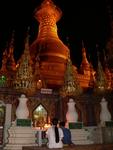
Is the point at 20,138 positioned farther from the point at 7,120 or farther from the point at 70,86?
the point at 70,86

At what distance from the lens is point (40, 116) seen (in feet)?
45.1

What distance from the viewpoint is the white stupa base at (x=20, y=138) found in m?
10.0

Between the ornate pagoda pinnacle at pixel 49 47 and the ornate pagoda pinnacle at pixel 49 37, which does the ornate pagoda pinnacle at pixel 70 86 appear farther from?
the ornate pagoda pinnacle at pixel 49 37

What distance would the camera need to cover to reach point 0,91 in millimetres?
13250

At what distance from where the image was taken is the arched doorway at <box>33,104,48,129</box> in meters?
13.5

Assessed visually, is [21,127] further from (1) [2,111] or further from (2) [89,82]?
(2) [89,82]

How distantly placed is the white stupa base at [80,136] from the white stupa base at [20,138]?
1.97 metres

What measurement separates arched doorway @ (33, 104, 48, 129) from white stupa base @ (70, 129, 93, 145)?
251cm

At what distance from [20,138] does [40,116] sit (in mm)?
3607

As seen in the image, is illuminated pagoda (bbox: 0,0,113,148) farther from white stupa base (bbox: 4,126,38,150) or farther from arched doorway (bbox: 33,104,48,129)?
white stupa base (bbox: 4,126,38,150)

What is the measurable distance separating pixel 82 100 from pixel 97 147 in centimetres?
680

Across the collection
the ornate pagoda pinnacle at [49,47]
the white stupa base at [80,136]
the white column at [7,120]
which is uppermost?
the ornate pagoda pinnacle at [49,47]

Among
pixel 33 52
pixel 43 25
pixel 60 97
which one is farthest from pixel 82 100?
pixel 43 25

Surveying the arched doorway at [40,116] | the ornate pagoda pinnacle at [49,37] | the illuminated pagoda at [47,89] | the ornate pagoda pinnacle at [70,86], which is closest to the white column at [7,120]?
the illuminated pagoda at [47,89]
